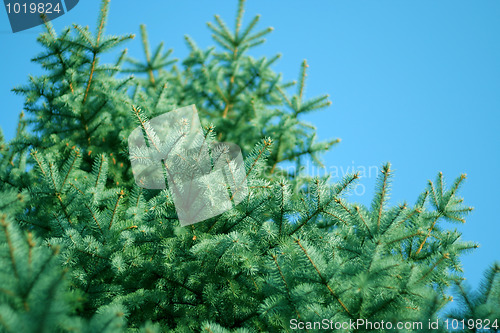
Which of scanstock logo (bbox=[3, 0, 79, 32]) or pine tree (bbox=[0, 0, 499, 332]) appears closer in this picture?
pine tree (bbox=[0, 0, 499, 332])

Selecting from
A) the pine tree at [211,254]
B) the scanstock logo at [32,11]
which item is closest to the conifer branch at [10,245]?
the pine tree at [211,254]

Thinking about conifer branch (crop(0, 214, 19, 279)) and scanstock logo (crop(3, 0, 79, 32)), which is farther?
scanstock logo (crop(3, 0, 79, 32))

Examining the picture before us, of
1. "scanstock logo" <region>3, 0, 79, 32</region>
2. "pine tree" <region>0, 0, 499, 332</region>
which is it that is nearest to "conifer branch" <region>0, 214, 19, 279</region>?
"pine tree" <region>0, 0, 499, 332</region>

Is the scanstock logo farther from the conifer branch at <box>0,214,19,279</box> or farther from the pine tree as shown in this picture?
the conifer branch at <box>0,214,19,279</box>

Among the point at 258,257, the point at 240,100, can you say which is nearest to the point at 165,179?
the point at 258,257

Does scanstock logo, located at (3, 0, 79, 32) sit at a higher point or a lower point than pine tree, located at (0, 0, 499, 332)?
higher

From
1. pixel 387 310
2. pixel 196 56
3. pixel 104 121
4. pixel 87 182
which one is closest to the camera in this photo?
pixel 387 310

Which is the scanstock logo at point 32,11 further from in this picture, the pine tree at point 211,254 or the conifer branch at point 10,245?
the conifer branch at point 10,245

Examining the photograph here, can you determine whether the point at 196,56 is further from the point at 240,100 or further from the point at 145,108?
the point at 145,108

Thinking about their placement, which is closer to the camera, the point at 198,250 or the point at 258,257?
the point at 198,250

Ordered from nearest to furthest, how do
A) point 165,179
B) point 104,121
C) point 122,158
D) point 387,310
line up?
point 387,310 → point 165,179 → point 104,121 → point 122,158
